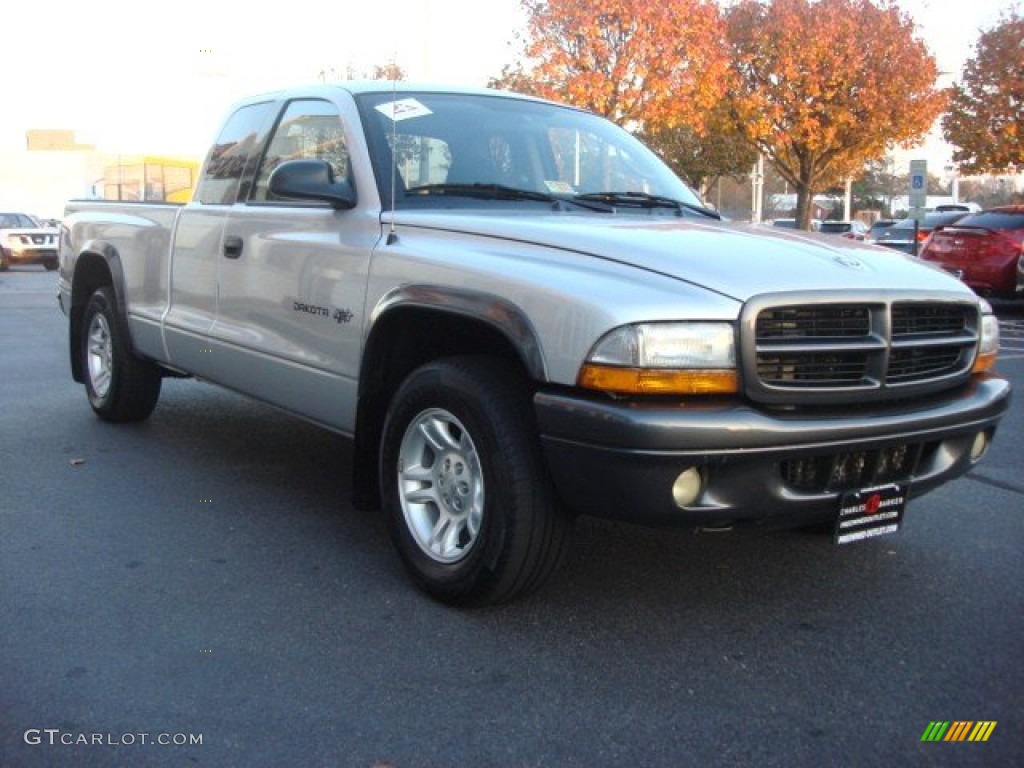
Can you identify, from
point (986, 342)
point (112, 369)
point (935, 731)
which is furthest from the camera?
point (112, 369)

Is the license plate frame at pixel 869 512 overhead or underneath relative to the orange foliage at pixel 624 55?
underneath

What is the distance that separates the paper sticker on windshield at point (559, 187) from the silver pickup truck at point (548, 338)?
2cm

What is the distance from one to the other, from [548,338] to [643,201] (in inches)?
60.0

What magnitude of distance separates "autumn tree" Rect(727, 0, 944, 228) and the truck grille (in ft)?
82.0

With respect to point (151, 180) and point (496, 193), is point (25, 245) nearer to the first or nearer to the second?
point (151, 180)

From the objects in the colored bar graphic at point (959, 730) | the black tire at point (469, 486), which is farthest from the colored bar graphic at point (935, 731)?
the black tire at point (469, 486)

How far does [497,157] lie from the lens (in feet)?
14.7

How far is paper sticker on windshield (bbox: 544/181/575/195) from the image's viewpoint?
4373 mm

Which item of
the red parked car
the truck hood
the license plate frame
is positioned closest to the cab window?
the truck hood

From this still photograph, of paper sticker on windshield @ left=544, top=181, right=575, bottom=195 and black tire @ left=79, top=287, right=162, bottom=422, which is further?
black tire @ left=79, top=287, right=162, bottom=422

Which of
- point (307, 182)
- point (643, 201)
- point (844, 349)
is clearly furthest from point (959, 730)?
point (307, 182)

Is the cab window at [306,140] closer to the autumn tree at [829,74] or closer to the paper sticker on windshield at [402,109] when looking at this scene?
the paper sticker on windshield at [402,109]

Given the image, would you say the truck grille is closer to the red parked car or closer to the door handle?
the door handle

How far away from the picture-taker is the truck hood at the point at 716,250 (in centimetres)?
323
